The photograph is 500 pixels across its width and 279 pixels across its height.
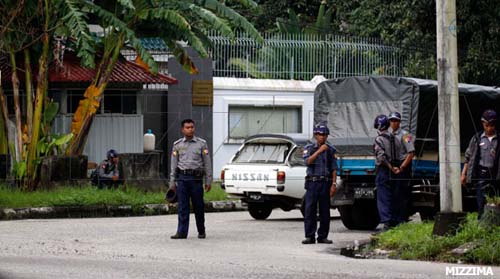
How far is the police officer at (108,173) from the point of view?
28859 mm

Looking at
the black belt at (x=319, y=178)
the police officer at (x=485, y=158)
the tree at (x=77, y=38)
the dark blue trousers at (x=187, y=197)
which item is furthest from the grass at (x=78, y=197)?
the police officer at (x=485, y=158)

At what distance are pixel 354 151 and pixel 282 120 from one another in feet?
48.7

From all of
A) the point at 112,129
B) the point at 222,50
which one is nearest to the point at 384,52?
the point at 222,50

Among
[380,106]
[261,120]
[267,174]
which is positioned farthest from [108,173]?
[380,106]

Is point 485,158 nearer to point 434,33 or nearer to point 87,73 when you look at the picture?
point 87,73

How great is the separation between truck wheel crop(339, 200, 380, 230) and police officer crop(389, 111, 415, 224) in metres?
2.00

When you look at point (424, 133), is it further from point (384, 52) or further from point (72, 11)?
point (384, 52)

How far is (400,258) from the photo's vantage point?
15.4 m

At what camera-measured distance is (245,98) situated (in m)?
34.4

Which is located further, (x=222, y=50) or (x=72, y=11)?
(x=222, y=50)

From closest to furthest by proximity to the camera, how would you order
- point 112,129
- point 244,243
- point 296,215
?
point 244,243 < point 296,215 < point 112,129

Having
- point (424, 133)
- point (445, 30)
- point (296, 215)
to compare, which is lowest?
point (296, 215)

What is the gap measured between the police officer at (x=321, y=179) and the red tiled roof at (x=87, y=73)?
13.6m

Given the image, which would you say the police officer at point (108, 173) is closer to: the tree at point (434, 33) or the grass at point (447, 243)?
the tree at point (434, 33)
